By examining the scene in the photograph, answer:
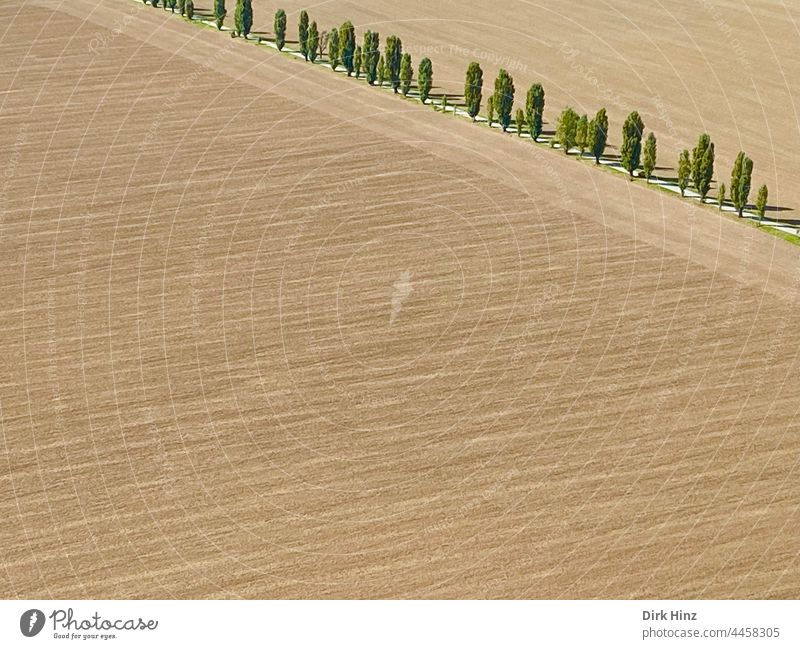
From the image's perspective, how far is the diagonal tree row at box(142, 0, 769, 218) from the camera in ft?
145

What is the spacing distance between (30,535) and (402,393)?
31.3 feet

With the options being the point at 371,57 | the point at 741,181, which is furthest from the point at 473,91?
the point at 741,181

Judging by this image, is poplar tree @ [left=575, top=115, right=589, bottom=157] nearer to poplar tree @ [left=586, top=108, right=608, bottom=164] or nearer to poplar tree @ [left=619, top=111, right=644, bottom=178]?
poplar tree @ [left=586, top=108, right=608, bottom=164]

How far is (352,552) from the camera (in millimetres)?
26047

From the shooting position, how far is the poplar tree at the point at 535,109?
50000 millimetres

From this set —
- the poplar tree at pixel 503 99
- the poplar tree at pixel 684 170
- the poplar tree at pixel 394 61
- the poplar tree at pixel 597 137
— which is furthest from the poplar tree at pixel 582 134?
the poplar tree at pixel 394 61

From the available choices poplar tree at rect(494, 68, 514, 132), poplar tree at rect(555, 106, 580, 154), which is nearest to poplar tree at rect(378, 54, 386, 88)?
poplar tree at rect(494, 68, 514, 132)

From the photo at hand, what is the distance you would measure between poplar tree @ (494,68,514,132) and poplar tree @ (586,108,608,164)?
3991mm

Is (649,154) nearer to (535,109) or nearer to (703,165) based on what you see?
(703,165)

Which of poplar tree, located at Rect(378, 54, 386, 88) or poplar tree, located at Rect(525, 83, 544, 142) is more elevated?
poplar tree, located at Rect(525, 83, 544, 142)

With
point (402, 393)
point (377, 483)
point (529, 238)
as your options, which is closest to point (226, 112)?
point (529, 238)

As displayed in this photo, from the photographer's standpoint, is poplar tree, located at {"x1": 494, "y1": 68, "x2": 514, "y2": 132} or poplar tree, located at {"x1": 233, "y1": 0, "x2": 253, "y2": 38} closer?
poplar tree, located at {"x1": 494, "y1": 68, "x2": 514, "y2": 132}

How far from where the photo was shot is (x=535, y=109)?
50.2 metres

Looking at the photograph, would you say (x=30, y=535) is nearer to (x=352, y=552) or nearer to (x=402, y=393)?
(x=352, y=552)
